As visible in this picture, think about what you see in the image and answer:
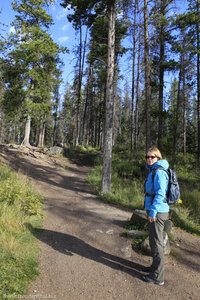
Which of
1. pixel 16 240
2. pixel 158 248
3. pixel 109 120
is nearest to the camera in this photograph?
pixel 158 248

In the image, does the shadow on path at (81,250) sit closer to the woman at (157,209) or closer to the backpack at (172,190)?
the woman at (157,209)

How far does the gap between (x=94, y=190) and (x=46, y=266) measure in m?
6.80

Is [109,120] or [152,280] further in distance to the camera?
[109,120]

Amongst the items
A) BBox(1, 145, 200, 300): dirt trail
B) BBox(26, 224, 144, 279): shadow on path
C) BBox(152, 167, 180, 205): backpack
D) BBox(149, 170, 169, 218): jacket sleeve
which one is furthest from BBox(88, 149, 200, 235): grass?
BBox(149, 170, 169, 218): jacket sleeve

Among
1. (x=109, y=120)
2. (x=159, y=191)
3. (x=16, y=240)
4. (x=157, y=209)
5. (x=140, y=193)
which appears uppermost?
(x=109, y=120)

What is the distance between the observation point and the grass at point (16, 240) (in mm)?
4539

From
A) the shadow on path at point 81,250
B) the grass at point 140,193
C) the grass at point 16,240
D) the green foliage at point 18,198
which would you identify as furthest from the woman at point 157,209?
the green foliage at point 18,198

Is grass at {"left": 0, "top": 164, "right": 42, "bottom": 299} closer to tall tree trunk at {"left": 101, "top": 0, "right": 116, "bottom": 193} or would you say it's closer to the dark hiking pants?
the dark hiking pants

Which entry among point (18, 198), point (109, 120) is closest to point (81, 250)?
point (18, 198)

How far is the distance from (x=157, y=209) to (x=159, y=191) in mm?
303

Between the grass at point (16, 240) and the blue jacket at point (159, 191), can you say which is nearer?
the grass at point (16, 240)

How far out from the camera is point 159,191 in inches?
193

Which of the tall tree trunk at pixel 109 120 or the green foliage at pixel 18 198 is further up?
the tall tree trunk at pixel 109 120

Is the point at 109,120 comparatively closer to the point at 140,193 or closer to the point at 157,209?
the point at 140,193
